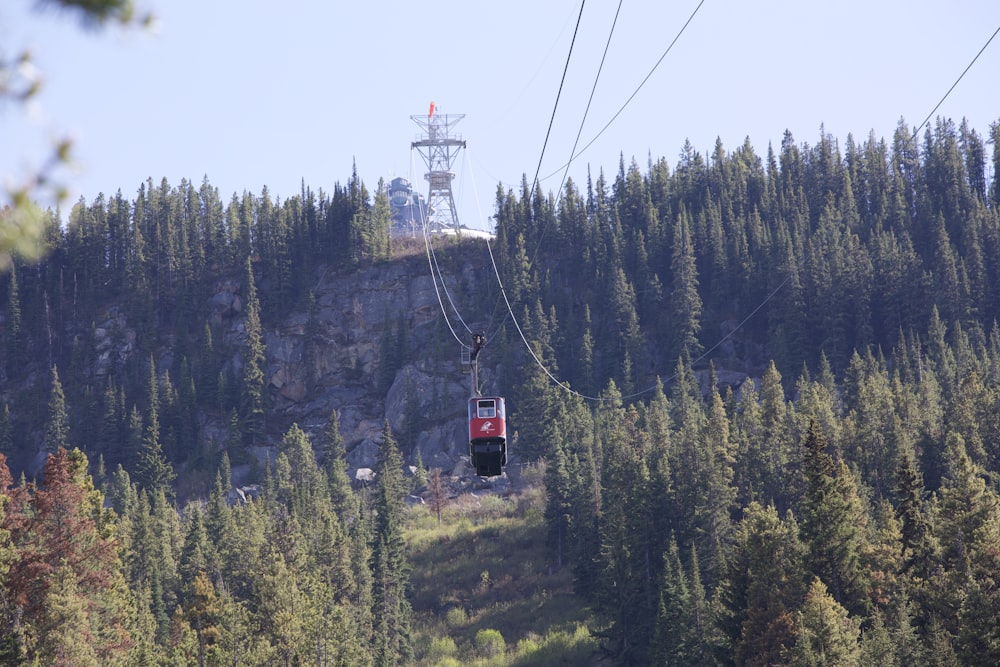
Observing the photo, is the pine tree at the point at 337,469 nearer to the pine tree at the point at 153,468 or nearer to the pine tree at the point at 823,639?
the pine tree at the point at 153,468

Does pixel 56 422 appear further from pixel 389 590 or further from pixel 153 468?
pixel 389 590

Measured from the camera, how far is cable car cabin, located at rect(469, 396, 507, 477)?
36688 millimetres

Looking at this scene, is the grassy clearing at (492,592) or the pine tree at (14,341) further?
the pine tree at (14,341)

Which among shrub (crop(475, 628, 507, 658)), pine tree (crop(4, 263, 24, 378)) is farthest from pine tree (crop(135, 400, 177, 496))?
shrub (crop(475, 628, 507, 658))

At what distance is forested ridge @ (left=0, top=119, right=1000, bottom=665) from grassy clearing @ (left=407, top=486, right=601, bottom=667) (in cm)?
185

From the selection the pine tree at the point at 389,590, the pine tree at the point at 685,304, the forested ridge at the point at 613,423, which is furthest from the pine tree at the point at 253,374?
the pine tree at the point at 389,590

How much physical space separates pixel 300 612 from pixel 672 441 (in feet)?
131

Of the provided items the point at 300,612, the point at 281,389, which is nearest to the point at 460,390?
the point at 281,389

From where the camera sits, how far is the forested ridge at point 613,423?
53.8 meters

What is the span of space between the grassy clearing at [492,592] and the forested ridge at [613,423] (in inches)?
72.9

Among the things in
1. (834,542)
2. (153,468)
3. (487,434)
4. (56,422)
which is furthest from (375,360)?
(487,434)

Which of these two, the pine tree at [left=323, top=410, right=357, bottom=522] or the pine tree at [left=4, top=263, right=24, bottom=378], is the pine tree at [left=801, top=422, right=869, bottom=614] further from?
the pine tree at [left=4, top=263, right=24, bottom=378]

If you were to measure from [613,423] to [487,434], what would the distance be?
70.2m

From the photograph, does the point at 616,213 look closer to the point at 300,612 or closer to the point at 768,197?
the point at 768,197
